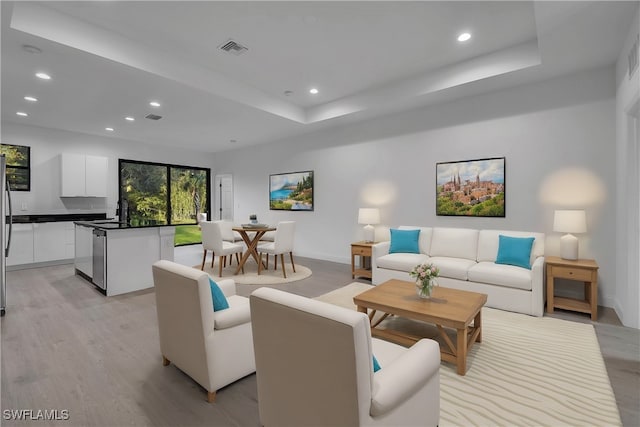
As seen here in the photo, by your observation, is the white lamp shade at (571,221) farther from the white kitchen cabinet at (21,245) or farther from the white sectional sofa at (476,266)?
the white kitchen cabinet at (21,245)

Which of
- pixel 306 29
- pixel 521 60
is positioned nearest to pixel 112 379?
pixel 306 29

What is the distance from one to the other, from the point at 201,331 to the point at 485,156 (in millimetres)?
4422

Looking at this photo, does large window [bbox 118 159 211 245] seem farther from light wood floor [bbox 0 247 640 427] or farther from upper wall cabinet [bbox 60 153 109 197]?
light wood floor [bbox 0 247 640 427]

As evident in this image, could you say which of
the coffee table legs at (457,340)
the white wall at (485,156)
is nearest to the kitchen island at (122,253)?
the white wall at (485,156)

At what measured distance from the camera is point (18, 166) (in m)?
5.90

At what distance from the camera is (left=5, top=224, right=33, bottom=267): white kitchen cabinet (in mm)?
5402

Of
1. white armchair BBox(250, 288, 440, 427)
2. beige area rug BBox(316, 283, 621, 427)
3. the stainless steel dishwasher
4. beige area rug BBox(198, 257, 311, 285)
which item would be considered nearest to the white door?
beige area rug BBox(198, 257, 311, 285)

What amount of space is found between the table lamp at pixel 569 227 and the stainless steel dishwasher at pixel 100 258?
566 cm

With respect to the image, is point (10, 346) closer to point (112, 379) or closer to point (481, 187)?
point (112, 379)

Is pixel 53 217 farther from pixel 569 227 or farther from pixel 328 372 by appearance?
pixel 569 227

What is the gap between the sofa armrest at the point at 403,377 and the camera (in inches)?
46.6

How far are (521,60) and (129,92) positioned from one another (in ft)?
16.9

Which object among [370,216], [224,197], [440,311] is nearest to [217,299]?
[440,311]

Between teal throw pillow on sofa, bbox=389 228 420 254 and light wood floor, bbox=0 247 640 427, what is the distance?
Answer: 184cm
